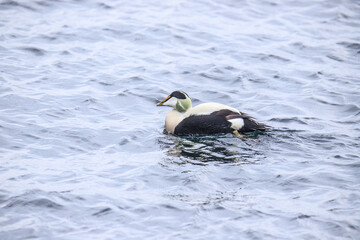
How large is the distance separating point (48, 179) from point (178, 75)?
5.29m

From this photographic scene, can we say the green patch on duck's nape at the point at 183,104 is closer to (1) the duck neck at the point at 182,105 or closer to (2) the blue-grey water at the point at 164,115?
(1) the duck neck at the point at 182,105

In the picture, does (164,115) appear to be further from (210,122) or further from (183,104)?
(210,122)

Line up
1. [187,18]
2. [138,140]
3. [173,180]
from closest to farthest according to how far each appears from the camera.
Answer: [173,180] < [138,140] < [187,18]

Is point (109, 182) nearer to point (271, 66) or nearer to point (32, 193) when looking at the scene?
point (32, 193)

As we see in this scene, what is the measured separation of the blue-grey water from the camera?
280 inches

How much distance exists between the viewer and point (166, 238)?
6.64 metres

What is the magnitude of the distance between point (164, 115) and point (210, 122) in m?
1.31

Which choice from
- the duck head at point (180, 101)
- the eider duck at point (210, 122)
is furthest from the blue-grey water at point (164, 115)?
the duck head at point (180, 101)

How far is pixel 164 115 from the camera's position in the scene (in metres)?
11.1

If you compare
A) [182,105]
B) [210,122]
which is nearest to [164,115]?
[182,105]

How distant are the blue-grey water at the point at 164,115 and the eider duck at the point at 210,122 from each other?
0.17 m

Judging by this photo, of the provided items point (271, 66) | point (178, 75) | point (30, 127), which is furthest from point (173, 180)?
point (271, 66)

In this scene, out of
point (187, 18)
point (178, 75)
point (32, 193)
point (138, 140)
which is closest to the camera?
point (32, 193)

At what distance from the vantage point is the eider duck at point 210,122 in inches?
392
